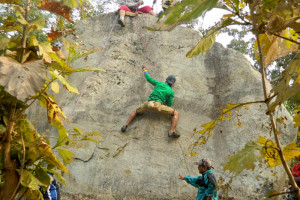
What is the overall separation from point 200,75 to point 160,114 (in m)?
1.71

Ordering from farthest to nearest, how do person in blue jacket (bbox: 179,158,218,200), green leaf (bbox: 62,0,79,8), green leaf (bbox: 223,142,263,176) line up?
person in blue jacket (bbox: 179,158,218,200)
green leaf (bbox: 62,0,79,8)
green leaf (bbox: 223,142,263,176)

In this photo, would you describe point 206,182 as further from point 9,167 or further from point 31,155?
point 9,167

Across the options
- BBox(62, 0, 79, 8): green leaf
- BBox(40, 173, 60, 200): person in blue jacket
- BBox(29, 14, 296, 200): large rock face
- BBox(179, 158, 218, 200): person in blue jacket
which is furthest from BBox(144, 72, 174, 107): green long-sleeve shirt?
BBox(62, 0, 79, 8): green leaf

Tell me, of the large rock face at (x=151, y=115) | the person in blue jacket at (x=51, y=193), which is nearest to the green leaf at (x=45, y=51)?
the person in blue jacket at (x=51, y=193)

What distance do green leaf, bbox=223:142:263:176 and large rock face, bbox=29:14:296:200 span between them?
13.9 ft

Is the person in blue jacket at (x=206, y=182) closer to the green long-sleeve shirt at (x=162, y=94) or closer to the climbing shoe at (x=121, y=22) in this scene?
the green long-sleeve shirt at (x=162, y=94)

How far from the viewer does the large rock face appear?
6141 millimetres

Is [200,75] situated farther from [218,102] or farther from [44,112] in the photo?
[44,112]

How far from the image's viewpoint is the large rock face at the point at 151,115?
6141 millimetres

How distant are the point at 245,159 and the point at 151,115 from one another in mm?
5733

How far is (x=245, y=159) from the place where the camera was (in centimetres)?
145

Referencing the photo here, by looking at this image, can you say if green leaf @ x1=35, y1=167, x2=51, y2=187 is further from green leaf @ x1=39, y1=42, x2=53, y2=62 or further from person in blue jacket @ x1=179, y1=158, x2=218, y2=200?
person in blue jacket @ x1=179, y1=158, x2=218, y2=200

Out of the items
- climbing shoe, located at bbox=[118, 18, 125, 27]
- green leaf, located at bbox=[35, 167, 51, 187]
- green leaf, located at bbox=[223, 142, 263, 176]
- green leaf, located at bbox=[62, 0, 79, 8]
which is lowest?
green leaf, located at bbox=[35, 167, 51, 187]

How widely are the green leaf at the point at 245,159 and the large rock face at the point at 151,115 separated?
4.23 metres
